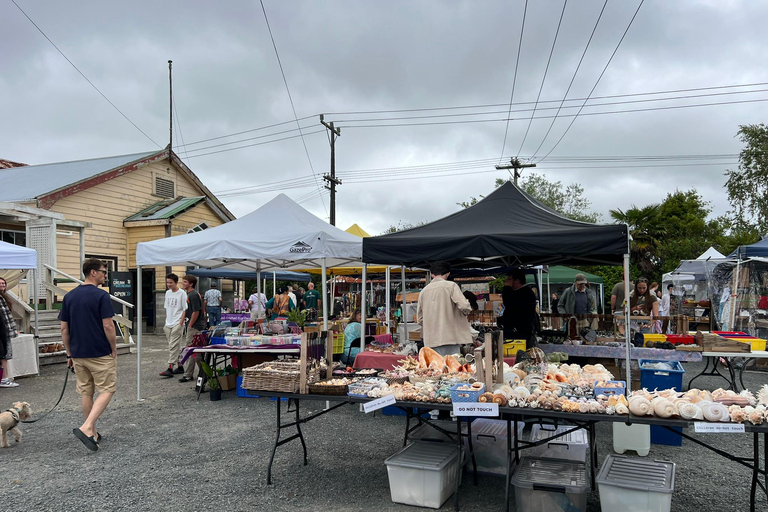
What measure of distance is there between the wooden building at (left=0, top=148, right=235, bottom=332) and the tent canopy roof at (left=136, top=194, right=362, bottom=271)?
21.0ft

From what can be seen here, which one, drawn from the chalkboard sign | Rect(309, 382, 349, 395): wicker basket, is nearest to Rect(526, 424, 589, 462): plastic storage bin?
Rect(309, 382, 349, 395): wicker basket

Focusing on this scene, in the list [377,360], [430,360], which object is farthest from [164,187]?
[430,360]

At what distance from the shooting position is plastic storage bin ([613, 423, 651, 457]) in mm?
4980

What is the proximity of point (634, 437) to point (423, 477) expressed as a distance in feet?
7.82

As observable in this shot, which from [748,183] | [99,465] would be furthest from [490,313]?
[748,183]

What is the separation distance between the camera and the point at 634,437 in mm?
5004

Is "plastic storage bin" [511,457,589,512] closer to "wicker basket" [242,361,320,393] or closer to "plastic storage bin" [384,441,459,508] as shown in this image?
"plastic storage bin" [384,441,459,508]

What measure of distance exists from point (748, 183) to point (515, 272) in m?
23.1

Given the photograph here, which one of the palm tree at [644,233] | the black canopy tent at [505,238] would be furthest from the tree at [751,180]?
the black canopy tent at [505,238]

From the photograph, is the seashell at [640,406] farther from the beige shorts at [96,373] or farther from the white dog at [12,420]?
the white dog at [12,420]

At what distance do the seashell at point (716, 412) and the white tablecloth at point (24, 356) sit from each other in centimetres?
1033

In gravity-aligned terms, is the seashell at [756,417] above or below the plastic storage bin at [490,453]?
above

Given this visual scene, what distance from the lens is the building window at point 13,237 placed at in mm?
13425

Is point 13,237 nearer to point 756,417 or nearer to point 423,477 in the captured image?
point 423,477
